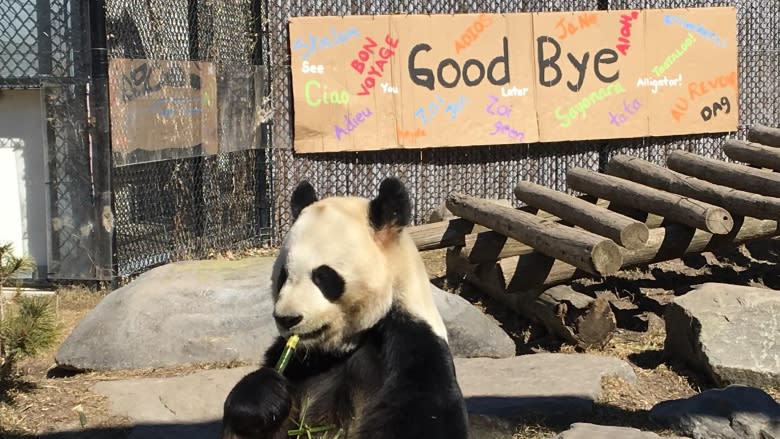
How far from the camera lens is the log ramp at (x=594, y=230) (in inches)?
295

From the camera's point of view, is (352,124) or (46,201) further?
(352,124)

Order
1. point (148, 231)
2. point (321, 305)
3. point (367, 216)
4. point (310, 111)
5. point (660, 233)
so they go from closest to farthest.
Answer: point (321, 305) < point (367, 216) < point (660, 233) < point (148, 231) < point (310, 111)

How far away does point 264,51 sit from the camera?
35.0ft

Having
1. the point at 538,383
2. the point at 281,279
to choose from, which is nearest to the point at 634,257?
the point at 538,383

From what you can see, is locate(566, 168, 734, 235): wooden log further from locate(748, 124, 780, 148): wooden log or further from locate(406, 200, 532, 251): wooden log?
locate(748, 124, 780, 148): wooden log


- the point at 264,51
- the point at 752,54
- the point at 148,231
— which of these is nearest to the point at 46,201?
the point at 148,231

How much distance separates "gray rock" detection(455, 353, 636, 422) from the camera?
5.63 metres

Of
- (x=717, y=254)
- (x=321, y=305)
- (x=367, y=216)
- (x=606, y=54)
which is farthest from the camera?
(x=606, y=54)

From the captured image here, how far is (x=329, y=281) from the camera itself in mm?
3127

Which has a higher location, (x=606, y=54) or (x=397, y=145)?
(x=606, y=54)

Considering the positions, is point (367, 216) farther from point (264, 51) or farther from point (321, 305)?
point (264, 51)

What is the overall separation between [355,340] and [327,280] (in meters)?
0.27

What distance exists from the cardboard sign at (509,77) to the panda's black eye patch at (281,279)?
7.62m

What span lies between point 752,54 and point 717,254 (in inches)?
147
